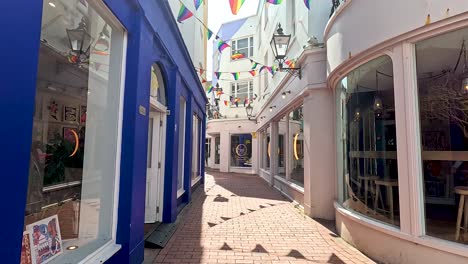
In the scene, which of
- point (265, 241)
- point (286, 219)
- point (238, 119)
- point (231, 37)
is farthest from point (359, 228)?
point (231, 37)

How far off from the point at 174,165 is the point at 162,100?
127 cm

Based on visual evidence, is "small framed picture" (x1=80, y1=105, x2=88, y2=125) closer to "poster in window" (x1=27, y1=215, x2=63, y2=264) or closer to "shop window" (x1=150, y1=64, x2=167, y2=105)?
"poster in window" (x1=27, y1=215, x2=63, y2=264)

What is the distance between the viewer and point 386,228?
3506 mm

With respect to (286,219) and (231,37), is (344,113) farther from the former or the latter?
(231,37)

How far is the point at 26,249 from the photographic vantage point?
2.09 m

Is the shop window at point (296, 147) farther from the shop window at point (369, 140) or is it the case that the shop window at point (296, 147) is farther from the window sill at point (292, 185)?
the shop window at point (369, 140)

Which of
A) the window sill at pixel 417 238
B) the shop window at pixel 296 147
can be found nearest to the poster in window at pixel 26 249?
the window sill at pixel 417 238

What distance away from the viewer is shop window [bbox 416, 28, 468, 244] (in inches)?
129

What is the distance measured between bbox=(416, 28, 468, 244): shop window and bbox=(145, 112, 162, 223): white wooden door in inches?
161

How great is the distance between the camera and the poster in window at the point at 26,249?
2039mm

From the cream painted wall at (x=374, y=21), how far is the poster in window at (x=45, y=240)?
13.5ft

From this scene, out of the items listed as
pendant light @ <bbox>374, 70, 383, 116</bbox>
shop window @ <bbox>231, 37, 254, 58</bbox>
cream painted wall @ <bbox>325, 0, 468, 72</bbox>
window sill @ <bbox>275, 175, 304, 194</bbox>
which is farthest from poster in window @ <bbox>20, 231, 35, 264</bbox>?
shop window @ <bbox>231, 37, 254, 58</bbox>

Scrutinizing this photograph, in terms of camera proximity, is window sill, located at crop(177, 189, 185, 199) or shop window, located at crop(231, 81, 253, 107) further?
shop window, located at crop(231, 81, 253, 107)

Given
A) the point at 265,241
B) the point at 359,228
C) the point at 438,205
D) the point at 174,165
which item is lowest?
the point at 265,241
